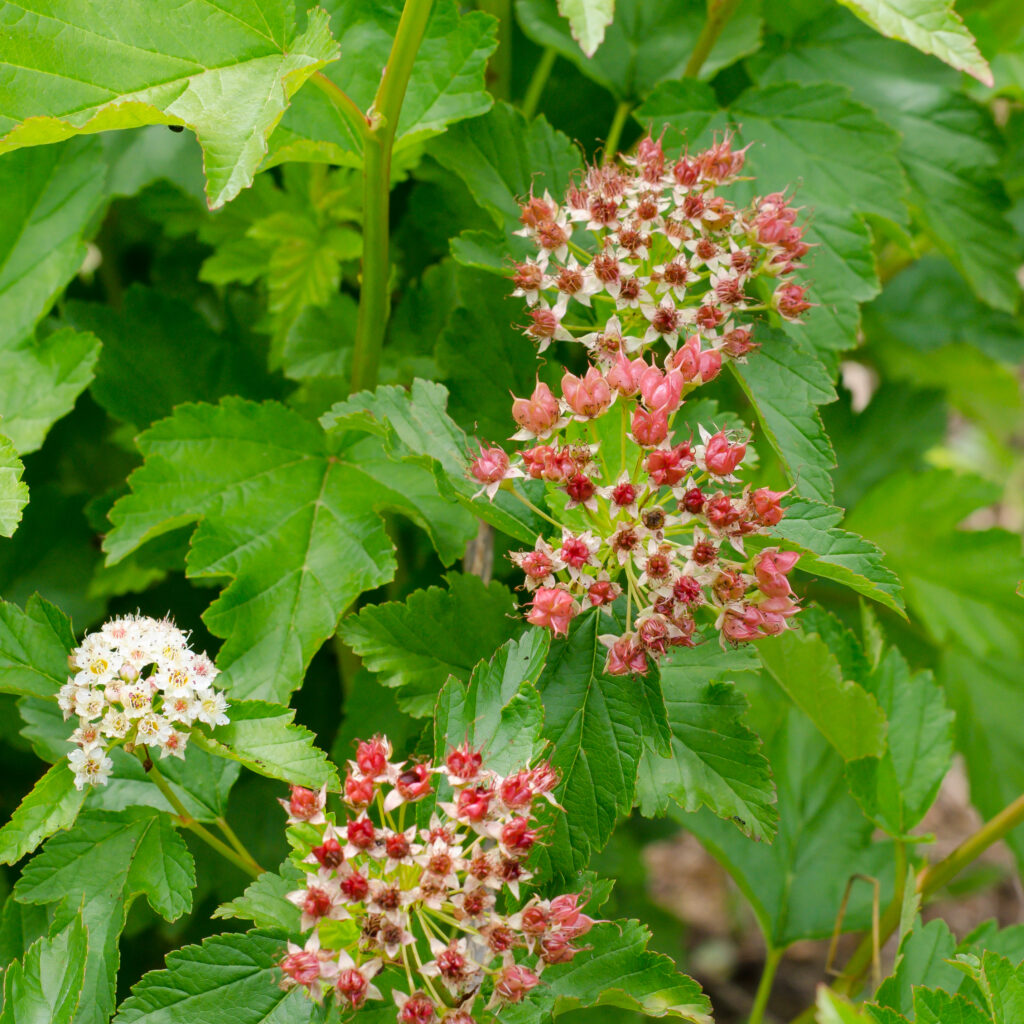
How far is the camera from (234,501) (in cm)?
134

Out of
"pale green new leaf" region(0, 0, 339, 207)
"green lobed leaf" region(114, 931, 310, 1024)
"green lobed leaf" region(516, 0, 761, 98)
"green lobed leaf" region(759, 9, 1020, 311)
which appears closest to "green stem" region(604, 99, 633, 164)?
"green lobed leaf" region(516, 0, 761, 98)

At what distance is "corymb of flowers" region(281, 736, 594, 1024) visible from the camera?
Result: 913mm

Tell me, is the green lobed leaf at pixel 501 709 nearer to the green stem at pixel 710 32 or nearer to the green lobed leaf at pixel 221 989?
the green lobed leaf at pixel 221 989

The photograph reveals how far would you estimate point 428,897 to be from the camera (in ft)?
3.05

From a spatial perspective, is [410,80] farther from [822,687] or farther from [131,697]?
[822,687]

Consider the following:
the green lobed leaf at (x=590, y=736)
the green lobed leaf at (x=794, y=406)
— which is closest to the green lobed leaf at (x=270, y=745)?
the green lobed leaf at (x=590, y=736)

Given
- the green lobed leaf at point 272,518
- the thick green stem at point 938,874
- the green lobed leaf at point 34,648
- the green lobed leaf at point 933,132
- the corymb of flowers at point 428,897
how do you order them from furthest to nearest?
the green lobed leaf at point 933,132, the thick green stem at point 938,874, the green lobed leaf at point 272,518, the green lobed leaf at point 34,648, the corymb of flowers at point 428,897

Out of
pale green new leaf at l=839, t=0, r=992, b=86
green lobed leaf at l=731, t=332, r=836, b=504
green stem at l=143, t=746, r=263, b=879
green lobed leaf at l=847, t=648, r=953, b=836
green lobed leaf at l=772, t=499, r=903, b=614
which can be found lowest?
green stem at l=143, t=746, r=263, b=879

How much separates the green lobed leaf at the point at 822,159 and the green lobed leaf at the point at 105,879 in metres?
1.07

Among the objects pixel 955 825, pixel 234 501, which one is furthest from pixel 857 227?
pixel 955 825

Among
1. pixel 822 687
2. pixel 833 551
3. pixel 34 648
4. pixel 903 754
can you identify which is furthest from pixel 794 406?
pixel 34 648

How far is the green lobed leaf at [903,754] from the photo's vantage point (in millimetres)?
1401

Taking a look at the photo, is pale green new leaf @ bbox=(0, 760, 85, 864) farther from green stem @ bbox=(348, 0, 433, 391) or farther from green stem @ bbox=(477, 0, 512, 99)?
green stem @ bbox=(477, 0, 512, 99)

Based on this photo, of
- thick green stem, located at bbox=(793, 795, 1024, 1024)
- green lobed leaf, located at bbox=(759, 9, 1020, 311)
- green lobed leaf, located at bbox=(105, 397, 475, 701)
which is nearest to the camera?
green lobed leaf, located at bbox=(105, 397, 475, 701)
